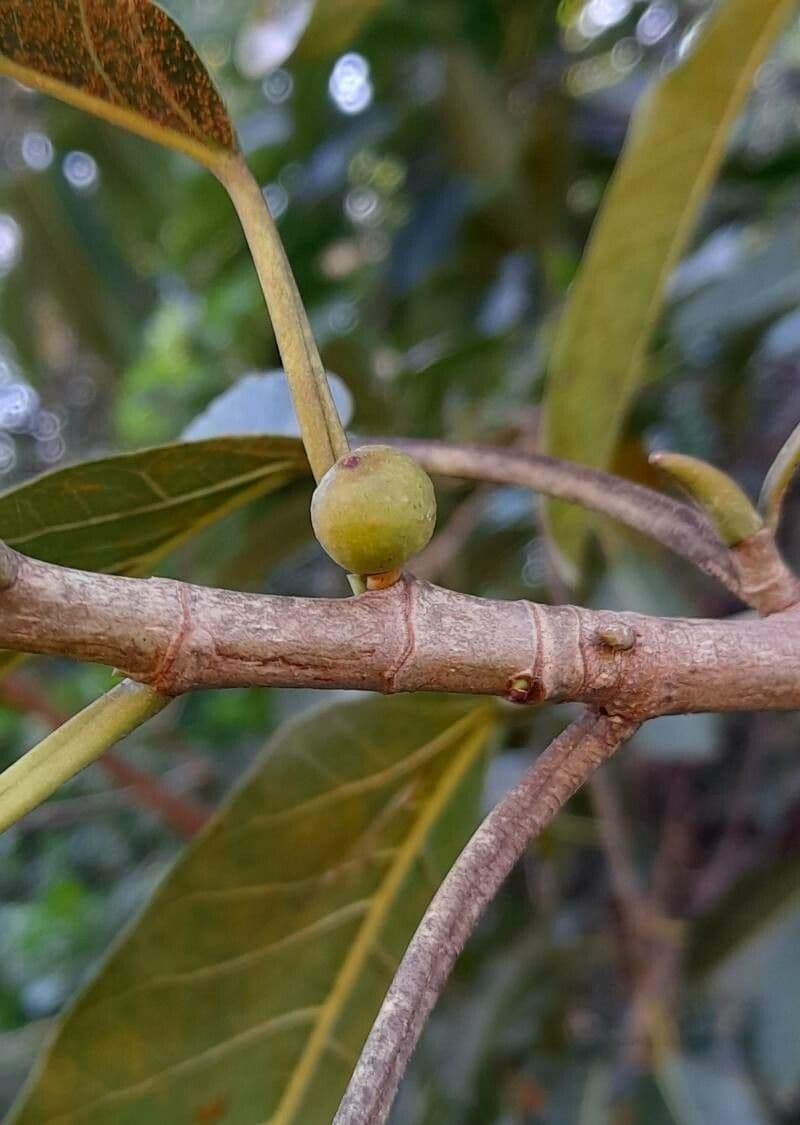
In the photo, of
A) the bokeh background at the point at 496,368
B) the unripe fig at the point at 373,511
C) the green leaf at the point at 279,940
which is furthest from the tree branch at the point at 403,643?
the bokeh background at the point at 496,368

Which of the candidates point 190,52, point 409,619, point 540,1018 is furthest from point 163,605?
point 540,1018

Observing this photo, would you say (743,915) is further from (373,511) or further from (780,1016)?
(373,511)

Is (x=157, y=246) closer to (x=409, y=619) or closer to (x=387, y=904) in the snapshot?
(x=387, y=904)

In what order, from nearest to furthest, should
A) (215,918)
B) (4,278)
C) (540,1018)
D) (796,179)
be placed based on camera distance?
(215,918) < (540,1018) < (796,179) < (4,278)

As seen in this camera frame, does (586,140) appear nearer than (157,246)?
Yes

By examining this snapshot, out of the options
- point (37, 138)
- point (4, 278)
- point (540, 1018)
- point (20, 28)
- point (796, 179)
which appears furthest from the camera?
point (4, 278)

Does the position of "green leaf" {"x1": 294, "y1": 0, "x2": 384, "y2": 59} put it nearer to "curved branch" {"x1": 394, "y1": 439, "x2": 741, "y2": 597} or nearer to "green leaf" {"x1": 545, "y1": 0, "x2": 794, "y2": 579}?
"green leaf" {"x1": 545, "y1": 0, "x2": 794, "y2": 579}

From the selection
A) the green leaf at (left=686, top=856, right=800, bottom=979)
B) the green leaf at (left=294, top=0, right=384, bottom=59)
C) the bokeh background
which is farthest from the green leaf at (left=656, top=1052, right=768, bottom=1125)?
the green leaf at (left=294, top=0, right=384, bottom=59)
